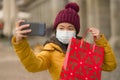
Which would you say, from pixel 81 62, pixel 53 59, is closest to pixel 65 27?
pixel 53 59

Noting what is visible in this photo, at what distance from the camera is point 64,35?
3732 millimetres

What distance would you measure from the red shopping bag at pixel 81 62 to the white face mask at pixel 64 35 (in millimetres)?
266

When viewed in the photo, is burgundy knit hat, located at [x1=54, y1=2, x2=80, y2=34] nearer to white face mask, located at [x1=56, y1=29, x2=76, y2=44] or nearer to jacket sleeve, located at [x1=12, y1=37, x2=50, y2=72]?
white face mask, located at [x1=56, y1=29, x2=76, y2=44]

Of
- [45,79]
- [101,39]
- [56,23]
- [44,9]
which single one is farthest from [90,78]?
[44,9]

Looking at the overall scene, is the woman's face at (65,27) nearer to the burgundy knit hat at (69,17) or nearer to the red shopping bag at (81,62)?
the burgundy knit hat at (69,17)

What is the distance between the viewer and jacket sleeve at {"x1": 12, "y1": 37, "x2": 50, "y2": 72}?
338 cm

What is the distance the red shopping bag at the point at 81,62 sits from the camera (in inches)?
135

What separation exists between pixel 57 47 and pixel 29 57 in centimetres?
38

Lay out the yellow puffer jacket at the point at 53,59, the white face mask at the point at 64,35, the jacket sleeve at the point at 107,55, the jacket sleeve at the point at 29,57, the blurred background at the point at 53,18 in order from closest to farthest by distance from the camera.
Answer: the jacket sleeve at the point at 29,57, the yellow puffer jacket at the point at 53,59, the jacket sleeve at the point at 107,55, the white face mask at the point at 64,35, the blurred background at the point at 53,18

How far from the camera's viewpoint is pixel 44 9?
38.2 meters

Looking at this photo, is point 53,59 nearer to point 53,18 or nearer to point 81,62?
point 81,62

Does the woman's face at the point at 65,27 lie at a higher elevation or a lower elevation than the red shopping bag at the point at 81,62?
higher

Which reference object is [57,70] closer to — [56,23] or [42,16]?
[56,23]

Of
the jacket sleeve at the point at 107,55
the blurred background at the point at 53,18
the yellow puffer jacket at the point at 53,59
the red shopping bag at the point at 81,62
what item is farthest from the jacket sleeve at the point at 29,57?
the blurred background at the point at 53,18
